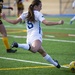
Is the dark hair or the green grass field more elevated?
the dark hair

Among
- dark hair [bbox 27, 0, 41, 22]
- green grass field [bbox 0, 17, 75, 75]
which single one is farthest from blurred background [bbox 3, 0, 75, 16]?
dark hair [bbox 27, 0, 41, 22]

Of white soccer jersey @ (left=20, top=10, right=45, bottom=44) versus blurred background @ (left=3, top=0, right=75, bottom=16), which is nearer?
white soccer jersey @ (left=20, top=10, right=45, bottom=44)

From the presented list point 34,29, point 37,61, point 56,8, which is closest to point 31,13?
point 34,29

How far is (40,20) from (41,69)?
132cm

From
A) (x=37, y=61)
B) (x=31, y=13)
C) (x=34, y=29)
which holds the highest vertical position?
(x=31, y=13)

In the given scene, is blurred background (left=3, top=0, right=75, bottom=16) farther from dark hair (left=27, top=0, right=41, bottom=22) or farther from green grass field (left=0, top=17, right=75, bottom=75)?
dark hair (left=27, top=0, right=41, bottom=22)

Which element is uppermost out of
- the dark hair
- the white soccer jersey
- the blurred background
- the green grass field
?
the dark hair

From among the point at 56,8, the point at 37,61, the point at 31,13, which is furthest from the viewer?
the point at 56,8

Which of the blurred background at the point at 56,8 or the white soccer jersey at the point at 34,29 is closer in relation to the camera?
the white soccer jersey at the point at 34,29

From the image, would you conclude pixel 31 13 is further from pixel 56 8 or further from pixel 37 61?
pixel 56 8

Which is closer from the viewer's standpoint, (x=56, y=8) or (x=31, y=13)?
(x=31, y=13)

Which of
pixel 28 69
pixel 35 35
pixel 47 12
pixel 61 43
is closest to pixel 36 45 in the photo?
pixel 35 35

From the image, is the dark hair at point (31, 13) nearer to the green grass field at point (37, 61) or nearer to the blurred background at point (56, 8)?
the green grass field at point (37, 61)

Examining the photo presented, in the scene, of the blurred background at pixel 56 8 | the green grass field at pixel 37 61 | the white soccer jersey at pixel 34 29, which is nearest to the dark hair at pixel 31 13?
the white soccer jersey at pixel 34 29
